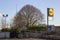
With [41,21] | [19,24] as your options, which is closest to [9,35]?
[19,24]

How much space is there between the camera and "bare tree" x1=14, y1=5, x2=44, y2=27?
81500mm

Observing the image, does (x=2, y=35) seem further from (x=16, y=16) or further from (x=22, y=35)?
(x=16, y=16)

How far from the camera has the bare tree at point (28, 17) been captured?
3209 inches

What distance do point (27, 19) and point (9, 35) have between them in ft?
94.3

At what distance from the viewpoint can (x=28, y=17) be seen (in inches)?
3246

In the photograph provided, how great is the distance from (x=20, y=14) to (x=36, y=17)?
271 inches

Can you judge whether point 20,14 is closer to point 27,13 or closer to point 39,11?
point 27,13

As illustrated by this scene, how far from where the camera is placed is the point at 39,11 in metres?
85.2

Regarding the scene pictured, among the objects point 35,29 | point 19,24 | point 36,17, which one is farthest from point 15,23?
point 35,29

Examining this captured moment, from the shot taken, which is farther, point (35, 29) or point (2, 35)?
point (35, 29)

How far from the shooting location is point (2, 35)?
5366cm

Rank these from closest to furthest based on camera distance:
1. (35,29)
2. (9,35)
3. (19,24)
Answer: (9,35) → (35,29) → (19,24)

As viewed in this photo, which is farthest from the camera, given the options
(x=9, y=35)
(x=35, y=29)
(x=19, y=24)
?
(x=19, y=24)

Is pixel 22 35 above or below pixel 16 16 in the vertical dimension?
below
